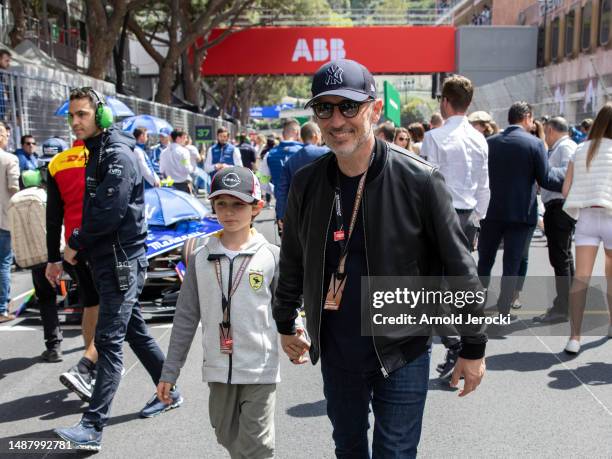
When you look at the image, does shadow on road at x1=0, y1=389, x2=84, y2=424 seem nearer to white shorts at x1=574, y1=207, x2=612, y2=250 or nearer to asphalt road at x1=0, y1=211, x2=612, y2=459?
asphalt road at x1=0, y1=211, x2=612, y2=459

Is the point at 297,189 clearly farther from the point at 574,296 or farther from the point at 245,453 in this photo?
the point at 574,296

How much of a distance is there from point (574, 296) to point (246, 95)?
57.7 meters

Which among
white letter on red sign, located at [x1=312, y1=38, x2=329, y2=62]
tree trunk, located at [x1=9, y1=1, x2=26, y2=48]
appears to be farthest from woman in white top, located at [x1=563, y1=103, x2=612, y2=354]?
white letter on red sign, located at [x1=312, y1=38, x2=329, y2=62]

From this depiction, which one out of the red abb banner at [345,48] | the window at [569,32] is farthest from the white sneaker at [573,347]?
the window at [569,32]

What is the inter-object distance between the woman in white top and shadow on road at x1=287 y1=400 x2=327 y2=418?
2294mm

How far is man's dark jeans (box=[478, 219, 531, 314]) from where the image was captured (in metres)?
6.32

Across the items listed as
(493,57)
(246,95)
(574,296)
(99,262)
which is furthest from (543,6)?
(99,262)

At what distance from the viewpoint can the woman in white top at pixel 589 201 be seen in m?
5.40

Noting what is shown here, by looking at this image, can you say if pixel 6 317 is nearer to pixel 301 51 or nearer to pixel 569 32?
pixel 301 51

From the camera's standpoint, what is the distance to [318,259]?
101 inches

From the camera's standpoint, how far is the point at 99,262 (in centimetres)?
411

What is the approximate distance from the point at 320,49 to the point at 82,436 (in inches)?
1186

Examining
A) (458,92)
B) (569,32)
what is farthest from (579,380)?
(569,32)

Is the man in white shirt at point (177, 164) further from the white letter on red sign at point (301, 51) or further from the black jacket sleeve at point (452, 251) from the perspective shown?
the white letter on red sign at point (301, 51)
